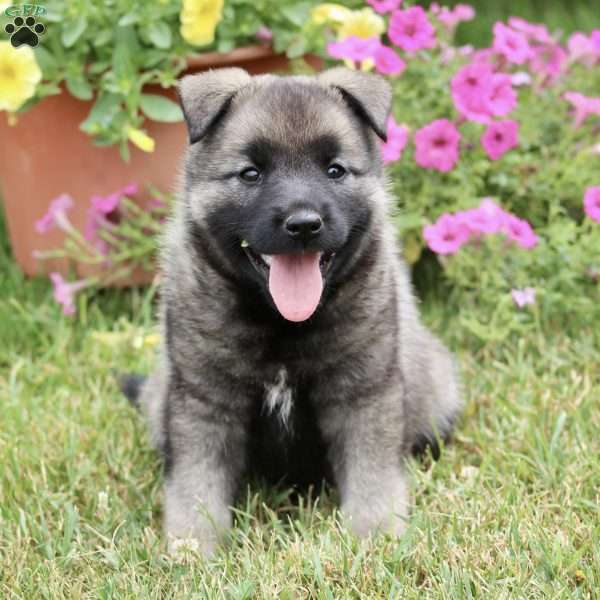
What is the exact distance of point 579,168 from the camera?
4.38 m

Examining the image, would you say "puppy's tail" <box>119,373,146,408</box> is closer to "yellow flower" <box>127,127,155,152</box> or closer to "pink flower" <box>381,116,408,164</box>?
"yellow flower" <box>127,127,155,152</box>

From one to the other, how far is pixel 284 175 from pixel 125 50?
1.54 metres

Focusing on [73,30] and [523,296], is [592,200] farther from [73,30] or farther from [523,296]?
[73,30]

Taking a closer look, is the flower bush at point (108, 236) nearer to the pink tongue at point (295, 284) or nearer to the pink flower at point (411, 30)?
the pink flower at point (411, 30)

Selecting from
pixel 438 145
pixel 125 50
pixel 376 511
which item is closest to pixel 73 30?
pixel 125 50

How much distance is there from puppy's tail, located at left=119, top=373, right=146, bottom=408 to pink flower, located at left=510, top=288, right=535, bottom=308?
143 centimetres

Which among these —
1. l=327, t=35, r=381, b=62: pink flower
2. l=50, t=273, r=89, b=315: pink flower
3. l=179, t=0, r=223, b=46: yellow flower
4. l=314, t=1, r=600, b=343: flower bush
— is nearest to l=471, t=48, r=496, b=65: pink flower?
l=314, t=1, r=600, b=343: flower bush

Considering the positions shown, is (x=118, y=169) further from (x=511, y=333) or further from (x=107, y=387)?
(x=511, y=333)

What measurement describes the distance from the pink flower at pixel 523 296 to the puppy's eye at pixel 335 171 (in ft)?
4.37

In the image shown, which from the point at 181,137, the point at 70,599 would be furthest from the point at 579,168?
the point at 70,599

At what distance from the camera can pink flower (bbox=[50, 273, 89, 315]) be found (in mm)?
4285

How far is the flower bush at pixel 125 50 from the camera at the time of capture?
392 cm

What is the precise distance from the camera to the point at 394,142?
4.12 metres

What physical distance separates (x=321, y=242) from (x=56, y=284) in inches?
76.9
